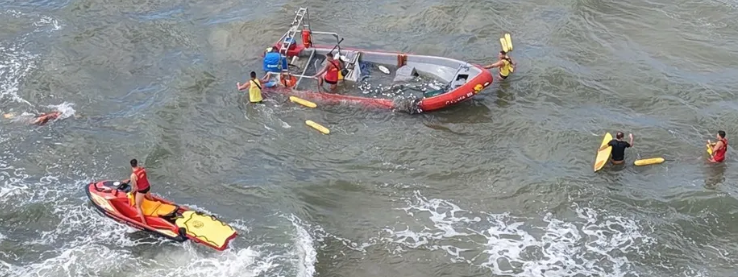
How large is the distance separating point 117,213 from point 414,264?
23.9 feet

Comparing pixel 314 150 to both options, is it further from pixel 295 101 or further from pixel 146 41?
pixel 146 41

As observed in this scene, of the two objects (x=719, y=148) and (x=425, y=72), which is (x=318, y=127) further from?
(x=719, y=148)

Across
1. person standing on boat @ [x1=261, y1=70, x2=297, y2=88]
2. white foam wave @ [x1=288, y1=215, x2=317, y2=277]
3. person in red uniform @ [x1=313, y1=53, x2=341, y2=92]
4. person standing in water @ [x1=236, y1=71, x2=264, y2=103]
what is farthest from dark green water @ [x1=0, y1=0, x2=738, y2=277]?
person in red uniform @ [x1=313, y1=53, x2=341, y2=92]

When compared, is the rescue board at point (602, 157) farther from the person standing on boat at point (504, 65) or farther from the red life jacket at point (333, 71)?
the red life jacket at point (333, 71)

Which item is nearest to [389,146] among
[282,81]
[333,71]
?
[333,71]

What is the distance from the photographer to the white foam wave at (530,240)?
1570 cm

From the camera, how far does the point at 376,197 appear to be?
58.3 feet

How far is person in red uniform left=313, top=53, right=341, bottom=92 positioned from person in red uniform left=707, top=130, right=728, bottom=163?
36.6 feet

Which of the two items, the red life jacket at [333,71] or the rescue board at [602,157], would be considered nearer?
the rescue board at [602,157]

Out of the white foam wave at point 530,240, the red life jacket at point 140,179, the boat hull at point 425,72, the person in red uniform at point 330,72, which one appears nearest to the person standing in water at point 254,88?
the boat hull at point 425,72

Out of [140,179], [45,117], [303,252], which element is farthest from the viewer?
[45,117]

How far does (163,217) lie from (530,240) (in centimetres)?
882

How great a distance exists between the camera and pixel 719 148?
1783 centimetres

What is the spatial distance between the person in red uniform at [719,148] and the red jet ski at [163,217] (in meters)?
12.6
